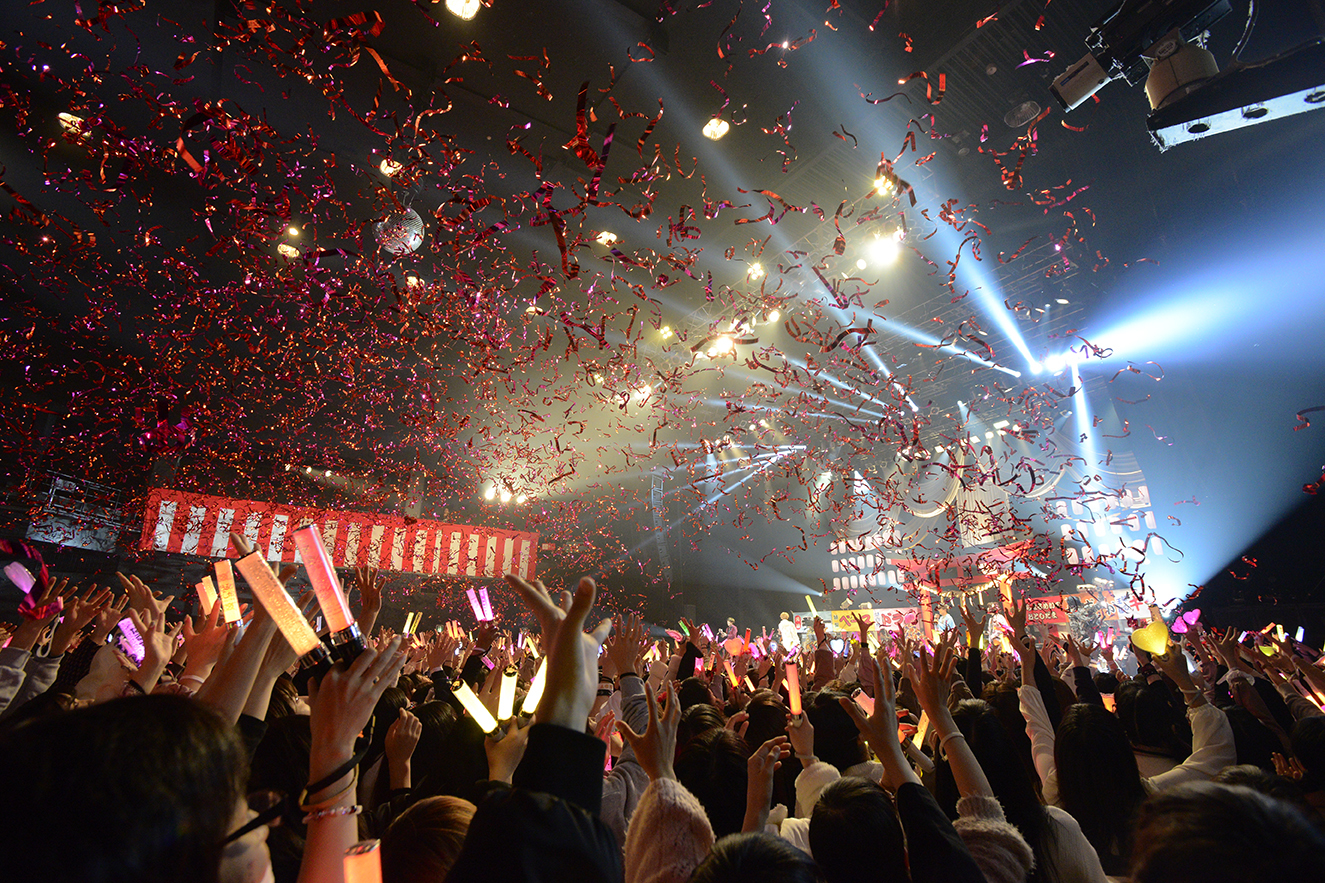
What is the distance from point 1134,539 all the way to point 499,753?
1116 cm

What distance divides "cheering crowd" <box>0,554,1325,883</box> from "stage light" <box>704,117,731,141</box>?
420 centimetres

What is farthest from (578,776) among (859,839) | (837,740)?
(837,740)

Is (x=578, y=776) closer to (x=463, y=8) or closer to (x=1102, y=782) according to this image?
(x=1102, y=782)

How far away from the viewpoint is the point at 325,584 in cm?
96

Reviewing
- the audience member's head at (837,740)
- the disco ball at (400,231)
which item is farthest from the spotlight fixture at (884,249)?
the audience member's head at (837,740)

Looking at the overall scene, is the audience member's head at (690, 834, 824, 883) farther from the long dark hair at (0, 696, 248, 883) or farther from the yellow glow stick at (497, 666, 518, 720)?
the yellow glow stick at (497, 666, 518, 720)

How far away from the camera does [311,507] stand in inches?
410

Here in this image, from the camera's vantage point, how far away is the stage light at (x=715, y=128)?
4832 mm

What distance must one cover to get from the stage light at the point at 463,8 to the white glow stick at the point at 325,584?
416 centimetres

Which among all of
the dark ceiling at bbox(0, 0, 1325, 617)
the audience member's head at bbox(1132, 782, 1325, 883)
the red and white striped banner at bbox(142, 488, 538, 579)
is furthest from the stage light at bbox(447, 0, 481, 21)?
the red and white striped banner at bbox(142, 488, 538, 579)

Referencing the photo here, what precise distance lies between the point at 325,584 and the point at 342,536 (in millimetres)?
10960

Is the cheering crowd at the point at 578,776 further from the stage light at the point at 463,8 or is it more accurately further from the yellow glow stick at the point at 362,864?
the stage light at the point at 463,8

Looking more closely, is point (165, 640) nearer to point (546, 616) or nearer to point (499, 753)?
point (499, 753)

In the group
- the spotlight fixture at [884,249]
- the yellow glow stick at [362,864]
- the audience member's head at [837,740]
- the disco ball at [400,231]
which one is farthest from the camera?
the spotlight fixture at [884,249]
